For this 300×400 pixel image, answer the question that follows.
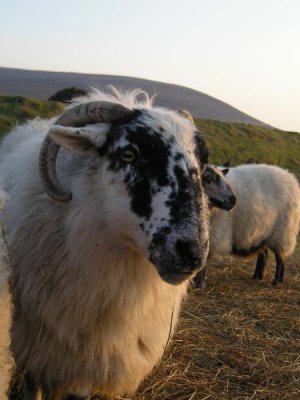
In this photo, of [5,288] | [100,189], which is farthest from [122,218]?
[5,288]

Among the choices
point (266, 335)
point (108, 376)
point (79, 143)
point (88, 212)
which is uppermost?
point (79, 143)

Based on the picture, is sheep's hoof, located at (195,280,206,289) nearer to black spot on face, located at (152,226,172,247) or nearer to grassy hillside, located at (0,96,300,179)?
black spot on face, located at (152,226,172,247)

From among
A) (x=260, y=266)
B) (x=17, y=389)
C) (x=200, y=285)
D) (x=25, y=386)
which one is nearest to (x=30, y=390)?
(x=25, y=386)

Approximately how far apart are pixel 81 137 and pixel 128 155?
12.1 inches

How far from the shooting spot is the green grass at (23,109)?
18.7 m

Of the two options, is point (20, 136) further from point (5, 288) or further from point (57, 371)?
point (5, 288)

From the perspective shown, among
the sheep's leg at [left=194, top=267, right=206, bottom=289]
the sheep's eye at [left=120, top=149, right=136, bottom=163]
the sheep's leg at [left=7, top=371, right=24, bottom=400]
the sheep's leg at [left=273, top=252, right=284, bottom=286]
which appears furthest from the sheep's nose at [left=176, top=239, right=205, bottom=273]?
the sheep's leg at [left=273, top=252, right=284, bottom=286]

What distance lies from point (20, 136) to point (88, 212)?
197cm

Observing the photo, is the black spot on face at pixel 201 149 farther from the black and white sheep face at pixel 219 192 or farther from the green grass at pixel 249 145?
the green grass at pixel 249 145

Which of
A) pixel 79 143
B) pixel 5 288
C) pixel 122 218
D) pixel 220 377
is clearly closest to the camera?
pixel 5 288

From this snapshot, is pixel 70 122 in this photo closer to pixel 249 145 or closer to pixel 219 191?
pixel 219 191

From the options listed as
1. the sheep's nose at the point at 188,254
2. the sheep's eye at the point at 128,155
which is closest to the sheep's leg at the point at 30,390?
the sheep's nose at the point at 188,254

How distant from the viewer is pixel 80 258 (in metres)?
2.91

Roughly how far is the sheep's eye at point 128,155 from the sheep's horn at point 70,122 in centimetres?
Answer: 28
